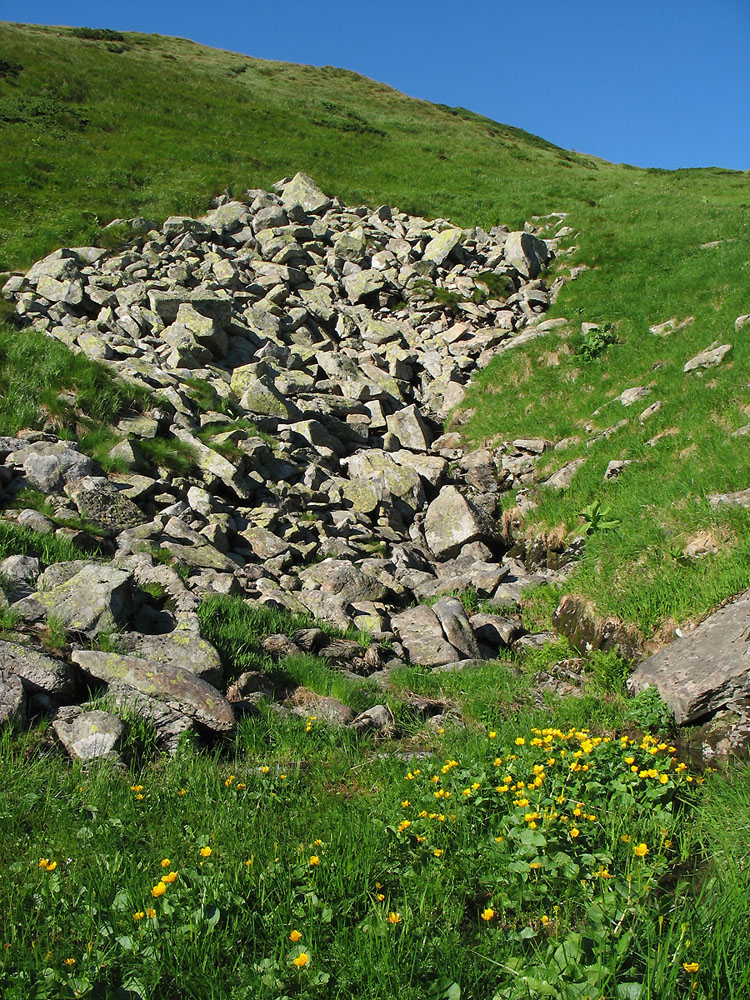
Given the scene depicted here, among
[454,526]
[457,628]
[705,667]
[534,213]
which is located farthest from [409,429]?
[534,213]

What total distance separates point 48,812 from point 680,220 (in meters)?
30.5

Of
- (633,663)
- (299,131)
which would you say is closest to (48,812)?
(633,663)

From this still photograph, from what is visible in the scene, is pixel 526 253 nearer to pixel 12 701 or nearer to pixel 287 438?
pixel 287 438

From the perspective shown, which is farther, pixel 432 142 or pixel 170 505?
pixel 432 142

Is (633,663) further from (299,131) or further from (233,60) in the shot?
(233,60)

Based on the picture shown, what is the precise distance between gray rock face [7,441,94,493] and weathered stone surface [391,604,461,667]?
577 centimetres

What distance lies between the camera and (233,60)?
74125 millimetres

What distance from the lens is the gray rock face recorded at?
10812 mm

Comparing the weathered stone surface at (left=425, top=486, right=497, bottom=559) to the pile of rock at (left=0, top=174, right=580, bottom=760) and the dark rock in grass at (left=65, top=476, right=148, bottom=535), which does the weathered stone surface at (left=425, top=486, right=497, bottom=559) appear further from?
the dark rock in grass at (left=65, top=476, right=148, bottom=535)

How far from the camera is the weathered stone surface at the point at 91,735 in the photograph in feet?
18.0

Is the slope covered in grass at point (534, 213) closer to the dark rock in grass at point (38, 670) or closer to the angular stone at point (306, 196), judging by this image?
the angular stone at point (306, 196)

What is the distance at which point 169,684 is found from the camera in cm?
650

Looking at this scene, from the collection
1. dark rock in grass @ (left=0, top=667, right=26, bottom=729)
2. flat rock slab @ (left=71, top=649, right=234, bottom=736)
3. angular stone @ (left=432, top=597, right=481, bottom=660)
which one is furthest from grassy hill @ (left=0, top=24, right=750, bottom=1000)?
angular stone @ (left=432, top=597, right=481, bottom=660)

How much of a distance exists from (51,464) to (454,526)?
7.57m
